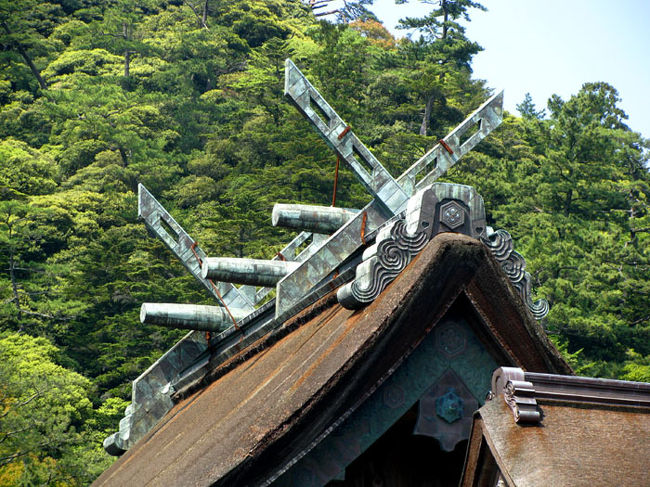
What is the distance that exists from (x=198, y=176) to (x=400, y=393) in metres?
38.7

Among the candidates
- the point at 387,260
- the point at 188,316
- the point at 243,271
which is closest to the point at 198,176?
the point at 188,316

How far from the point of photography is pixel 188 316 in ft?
14.1

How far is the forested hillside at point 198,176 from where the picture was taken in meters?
22.6

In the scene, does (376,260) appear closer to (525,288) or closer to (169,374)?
(525,288)

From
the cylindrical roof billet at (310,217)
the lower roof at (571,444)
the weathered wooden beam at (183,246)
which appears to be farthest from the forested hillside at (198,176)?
the lower roof at (571,444)

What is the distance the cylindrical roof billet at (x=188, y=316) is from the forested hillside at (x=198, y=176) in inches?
602

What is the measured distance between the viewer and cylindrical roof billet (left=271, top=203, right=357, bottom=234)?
352 centimetres

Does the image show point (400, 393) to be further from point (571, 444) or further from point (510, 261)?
point (571, 444)

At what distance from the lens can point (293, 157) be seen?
33.3 m

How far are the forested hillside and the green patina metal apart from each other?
17712mm

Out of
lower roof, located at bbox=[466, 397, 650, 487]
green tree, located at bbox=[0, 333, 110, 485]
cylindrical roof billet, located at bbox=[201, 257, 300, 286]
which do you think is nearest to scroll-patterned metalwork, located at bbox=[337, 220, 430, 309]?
lower roof, located at bbox=[466, 397, 650, 487]

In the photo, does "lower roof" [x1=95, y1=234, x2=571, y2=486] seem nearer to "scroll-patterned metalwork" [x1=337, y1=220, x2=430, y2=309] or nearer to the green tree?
"scroll-patterned metalwork" [x1=337, y1=220, x2=430, y2=309]

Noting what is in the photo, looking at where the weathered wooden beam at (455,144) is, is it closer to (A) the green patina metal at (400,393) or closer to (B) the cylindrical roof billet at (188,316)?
(B) the cylindrical roof billet at (188,316)

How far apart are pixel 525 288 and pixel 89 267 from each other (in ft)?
96.1
